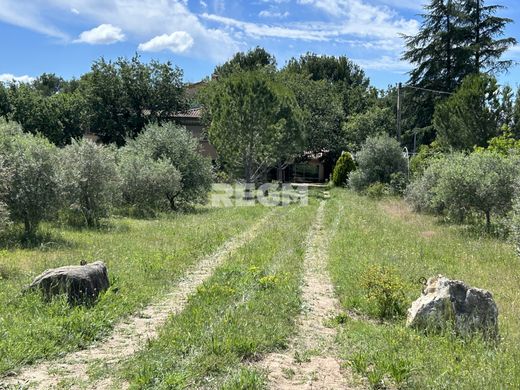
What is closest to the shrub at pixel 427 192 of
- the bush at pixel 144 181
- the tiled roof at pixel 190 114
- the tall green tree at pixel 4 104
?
the bush at pixel 144 181

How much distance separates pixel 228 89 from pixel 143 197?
30.6ft

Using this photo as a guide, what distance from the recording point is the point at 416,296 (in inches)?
296

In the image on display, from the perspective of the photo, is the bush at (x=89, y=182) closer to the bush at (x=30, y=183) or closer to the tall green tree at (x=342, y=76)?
the bush at (x=30, y=183)

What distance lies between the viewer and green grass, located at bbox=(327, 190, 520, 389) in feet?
15.0

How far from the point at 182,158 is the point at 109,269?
48.8 ft

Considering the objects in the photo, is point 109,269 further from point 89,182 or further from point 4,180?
point 89,182

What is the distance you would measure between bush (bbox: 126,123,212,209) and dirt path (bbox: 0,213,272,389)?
14587 millimetres

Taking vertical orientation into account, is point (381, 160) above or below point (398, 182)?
above

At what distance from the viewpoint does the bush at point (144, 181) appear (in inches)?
796

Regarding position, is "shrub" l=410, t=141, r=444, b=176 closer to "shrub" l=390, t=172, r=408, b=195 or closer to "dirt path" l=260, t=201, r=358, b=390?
"shrub" l=390, t=172, r=408, b=195

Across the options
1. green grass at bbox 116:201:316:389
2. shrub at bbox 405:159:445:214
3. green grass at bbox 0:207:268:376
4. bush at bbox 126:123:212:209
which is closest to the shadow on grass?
green grass at bbox 0:207:268:376

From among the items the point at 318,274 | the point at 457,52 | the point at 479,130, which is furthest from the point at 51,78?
the point at 318,274

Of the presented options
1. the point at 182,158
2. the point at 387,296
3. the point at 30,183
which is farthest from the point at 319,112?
the point at 387,296

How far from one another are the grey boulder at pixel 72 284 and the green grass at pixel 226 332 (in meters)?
1.56
